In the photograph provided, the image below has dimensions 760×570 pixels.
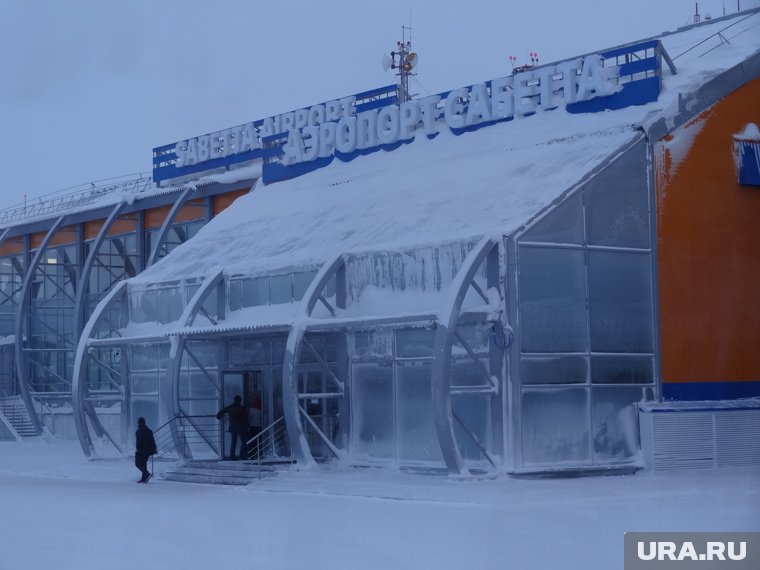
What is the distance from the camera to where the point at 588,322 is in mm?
25719

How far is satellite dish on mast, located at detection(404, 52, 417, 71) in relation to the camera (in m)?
45.9

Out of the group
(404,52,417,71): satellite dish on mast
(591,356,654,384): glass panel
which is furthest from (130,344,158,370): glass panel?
(404,52,417,71): satellite dish on mast

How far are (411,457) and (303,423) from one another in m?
3.46

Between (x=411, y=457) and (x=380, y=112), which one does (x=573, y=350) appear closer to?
(x=411, y=457)

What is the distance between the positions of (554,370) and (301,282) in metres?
7.06

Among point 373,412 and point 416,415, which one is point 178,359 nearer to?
point 373,412

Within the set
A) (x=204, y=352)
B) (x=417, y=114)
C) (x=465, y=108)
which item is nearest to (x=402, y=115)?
(x=417, y=114)

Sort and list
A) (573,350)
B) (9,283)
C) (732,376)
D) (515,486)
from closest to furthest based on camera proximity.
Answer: (515,486) < (573,350) < (732,376) < (9,283)

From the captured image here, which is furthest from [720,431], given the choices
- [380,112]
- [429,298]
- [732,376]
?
[380,112]

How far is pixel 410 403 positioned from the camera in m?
26.8

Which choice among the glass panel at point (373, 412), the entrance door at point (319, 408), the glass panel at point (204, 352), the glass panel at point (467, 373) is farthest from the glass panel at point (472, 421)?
the glass panel at point (204, 352)

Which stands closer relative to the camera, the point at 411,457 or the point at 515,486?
the point at 515,486

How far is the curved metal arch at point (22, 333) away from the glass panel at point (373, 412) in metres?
20.1

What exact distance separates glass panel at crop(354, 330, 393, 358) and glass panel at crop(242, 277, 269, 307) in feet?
11.2
